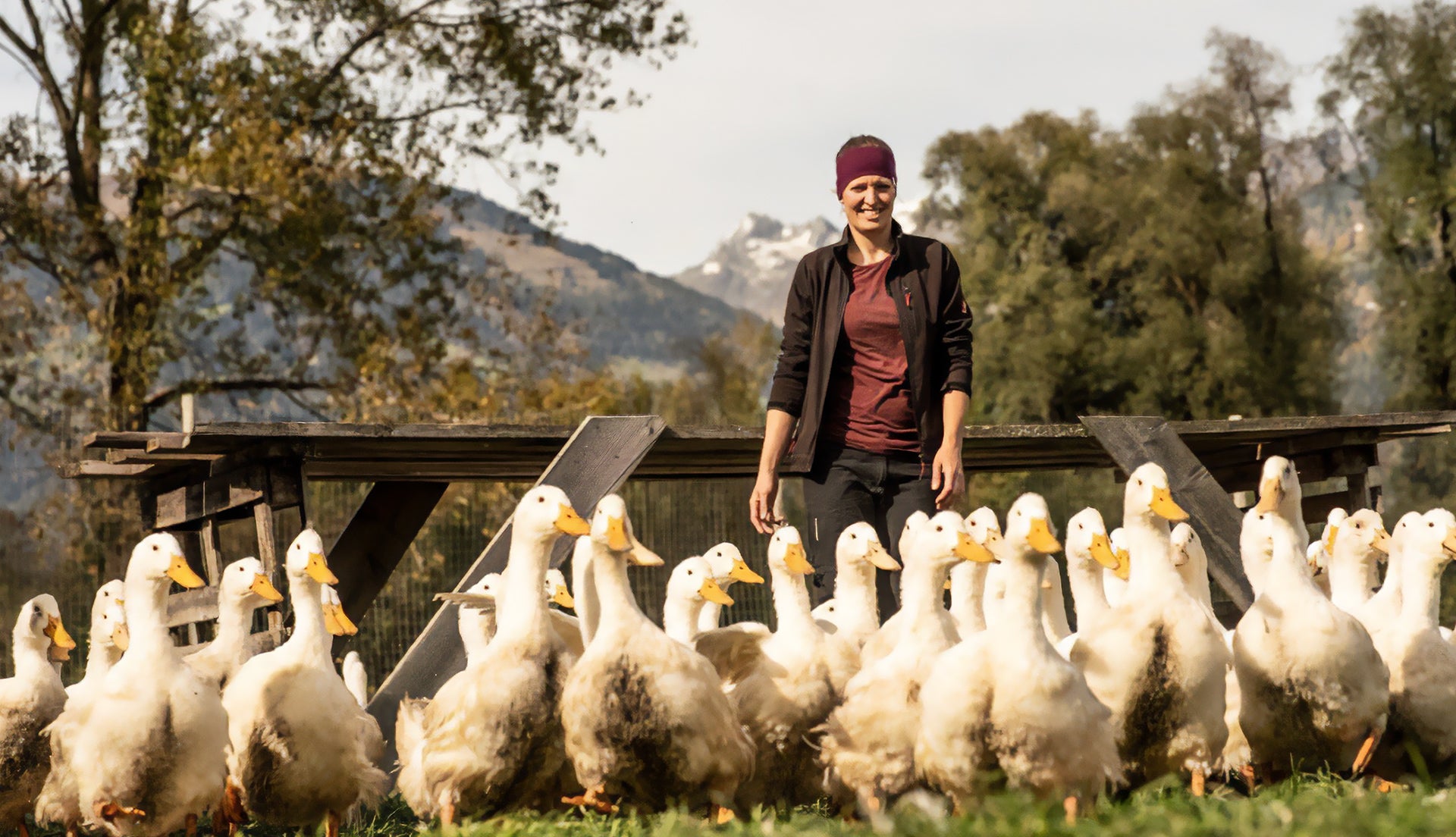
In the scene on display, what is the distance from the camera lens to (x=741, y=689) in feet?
19.0

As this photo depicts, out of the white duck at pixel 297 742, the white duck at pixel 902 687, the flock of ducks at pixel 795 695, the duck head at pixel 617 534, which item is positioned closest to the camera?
the flock of ducks at pixel 795 695

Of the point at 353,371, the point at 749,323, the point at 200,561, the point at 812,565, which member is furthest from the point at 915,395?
→ the point at 749,323

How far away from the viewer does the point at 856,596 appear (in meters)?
6.29

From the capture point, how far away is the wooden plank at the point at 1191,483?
7.20 meters

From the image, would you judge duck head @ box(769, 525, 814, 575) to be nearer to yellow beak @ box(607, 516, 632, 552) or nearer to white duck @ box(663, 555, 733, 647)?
white duck @ box(663, 555, 733, 647)

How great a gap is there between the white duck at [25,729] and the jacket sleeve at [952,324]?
3879mm

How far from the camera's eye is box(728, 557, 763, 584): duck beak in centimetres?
653

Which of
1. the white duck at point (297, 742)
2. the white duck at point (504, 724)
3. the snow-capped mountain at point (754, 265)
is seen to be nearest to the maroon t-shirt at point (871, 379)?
the white duck at point (504, 724)

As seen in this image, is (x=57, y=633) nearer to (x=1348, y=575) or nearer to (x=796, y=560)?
(x=796, y=560)

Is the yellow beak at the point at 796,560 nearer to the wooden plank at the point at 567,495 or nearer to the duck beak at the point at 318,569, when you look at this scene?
the wooden plank at the point at 567,495

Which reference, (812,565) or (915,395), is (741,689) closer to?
(812,565)

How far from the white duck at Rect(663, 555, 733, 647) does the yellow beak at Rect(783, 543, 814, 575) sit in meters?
0.36

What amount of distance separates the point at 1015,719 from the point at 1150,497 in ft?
4.29

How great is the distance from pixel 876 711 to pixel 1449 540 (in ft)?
8.73
